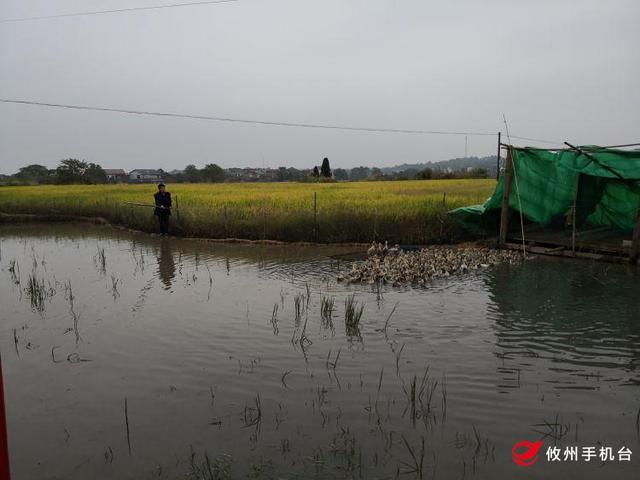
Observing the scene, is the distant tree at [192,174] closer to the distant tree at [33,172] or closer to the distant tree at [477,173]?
the distant tree at [33,172]

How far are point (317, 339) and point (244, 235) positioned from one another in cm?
867

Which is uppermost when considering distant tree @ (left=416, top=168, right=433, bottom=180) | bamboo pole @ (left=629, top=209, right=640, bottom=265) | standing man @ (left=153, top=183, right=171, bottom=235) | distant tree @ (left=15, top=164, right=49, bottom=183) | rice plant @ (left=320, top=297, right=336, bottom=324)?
distant tree @ (left=15, top=164, right=49, bottom=183)

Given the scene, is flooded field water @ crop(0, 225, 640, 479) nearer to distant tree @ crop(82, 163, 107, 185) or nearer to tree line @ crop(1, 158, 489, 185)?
tree line @ crop(1, 158, 489, 185)

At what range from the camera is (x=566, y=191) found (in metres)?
10.7

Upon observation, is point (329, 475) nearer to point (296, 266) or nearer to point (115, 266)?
point (296, 266)

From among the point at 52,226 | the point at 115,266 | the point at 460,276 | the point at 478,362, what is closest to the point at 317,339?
the point at 478,362

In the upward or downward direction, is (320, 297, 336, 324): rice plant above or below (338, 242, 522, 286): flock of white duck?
below

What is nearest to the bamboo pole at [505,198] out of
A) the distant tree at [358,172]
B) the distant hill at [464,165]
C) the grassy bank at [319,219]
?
the grassy bank at [319,219]

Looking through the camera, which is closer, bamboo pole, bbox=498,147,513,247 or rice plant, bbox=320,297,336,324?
rice plant, bbox=320,297,336,324

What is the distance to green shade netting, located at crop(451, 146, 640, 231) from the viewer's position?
10.4m

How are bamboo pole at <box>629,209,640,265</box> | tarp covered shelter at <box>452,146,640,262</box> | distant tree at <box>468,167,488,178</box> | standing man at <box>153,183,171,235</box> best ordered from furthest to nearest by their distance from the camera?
distant tree at <box>468,167,488,178</box> < standing man at <box>153,183,171,235</box> < tarp covered shelter at <box>452,146,640,262</box> < bamboo pole at <box>629,209,640,265</box>

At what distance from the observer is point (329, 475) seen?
10.6 ft

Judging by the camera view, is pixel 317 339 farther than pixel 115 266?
No

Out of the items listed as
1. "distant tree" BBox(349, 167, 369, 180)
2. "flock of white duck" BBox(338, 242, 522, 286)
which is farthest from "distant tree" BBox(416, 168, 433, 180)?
"distant tree" BBox(349, 167, 369, 180)
